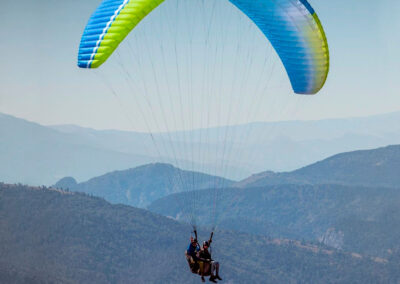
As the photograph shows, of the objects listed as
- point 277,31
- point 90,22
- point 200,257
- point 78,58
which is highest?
point 277,31

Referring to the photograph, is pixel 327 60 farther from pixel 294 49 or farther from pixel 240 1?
pixel 240 1

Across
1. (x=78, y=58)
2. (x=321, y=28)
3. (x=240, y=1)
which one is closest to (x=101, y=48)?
(x=78, y=58)

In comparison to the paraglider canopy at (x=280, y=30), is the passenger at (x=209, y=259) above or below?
below

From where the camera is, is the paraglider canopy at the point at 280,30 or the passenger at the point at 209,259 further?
the passenger at the point at 209,259

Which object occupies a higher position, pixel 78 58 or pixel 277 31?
pixel 277 31

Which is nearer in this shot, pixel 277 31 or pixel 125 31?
pixel 125 31

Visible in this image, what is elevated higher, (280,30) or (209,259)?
(280,30)

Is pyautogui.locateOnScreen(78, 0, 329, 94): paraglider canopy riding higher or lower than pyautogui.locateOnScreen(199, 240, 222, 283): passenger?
higher

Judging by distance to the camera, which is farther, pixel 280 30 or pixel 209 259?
pixel 280 30
